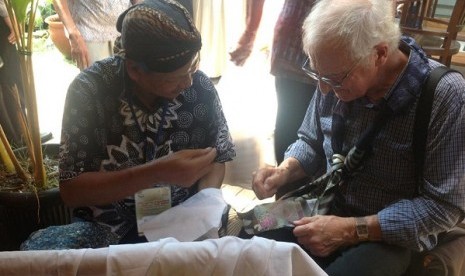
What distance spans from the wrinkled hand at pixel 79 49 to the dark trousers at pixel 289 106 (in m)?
1.15

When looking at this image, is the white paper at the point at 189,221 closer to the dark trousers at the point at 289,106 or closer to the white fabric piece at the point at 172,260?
the white fabric piece at the point at 172,260

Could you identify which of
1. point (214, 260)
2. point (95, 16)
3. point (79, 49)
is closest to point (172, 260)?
point (214, 260)

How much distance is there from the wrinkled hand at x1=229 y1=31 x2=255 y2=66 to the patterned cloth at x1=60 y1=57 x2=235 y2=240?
2.20 ft

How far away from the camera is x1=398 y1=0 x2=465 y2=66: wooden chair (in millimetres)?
3150

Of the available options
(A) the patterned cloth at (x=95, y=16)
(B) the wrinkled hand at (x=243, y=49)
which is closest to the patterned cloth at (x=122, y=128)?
(B) the wrinkled hand at (x=243, y=49)

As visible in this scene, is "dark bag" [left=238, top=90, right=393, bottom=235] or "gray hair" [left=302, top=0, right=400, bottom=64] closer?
"gray hair" [left=302, top=0, right=400, bottom=64]

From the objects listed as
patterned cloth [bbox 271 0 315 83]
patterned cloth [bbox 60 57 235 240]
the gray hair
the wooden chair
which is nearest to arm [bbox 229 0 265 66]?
patterned cloth [bbox 271 0 315 83]

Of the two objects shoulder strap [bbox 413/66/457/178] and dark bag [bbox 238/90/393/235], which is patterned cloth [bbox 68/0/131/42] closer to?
dark bag [bbox 238/90/393/235]

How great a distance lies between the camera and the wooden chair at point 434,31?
3.15m

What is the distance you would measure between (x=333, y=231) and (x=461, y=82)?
529mm

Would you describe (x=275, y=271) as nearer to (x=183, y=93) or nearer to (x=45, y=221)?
(x=183, y=93)

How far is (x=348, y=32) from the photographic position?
3.66 feet

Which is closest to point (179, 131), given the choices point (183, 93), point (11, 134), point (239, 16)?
point (183, 93)

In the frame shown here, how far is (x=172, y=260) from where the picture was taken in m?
0.70
